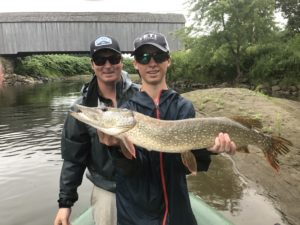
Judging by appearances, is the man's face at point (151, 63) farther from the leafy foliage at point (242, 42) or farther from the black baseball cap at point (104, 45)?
the leafy foliage at point (242, 42)

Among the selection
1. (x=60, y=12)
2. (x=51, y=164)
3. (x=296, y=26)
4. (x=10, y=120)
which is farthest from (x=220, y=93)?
(x=60, y=12)

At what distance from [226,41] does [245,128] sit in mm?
26235

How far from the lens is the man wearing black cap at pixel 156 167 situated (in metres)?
3.07

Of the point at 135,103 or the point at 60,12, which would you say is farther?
the point at 60,12

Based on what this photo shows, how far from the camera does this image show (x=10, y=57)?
4856 centimetres

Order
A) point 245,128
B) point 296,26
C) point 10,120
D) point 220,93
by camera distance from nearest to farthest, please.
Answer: point 245,128 → point 220,93 → point 10,120 → point 296,26

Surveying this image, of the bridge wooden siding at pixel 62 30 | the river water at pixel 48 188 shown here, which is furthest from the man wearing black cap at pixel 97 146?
the bridge wooden siding at pixel 62 30

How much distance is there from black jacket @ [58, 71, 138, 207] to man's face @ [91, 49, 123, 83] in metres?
0.15

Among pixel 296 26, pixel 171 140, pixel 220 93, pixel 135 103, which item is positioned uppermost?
pixel 296 26

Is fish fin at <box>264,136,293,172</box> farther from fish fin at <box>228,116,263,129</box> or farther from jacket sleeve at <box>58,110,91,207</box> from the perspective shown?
jacket sleeve at <box>58,110,91,207</box>

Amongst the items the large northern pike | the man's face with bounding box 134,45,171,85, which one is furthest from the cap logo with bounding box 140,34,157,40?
the large northern pike

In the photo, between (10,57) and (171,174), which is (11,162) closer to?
(171,174)

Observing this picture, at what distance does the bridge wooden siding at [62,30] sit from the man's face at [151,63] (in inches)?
1690

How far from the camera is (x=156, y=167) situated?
10.2 feet
